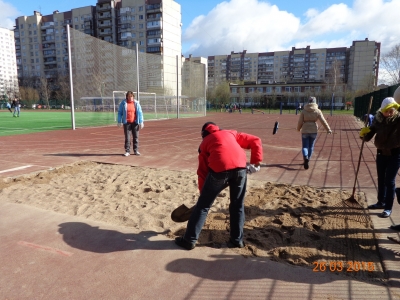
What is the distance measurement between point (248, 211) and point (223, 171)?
1667 millimetres

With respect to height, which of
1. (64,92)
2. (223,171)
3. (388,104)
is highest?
(64,92)

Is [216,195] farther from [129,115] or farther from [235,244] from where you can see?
[129,115]

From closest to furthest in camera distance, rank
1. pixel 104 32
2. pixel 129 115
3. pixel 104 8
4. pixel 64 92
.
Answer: pixel 129 115, pixel 64 92, pixel 104 8, pixel 104 32

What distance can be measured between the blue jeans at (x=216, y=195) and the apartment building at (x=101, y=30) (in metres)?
65.5

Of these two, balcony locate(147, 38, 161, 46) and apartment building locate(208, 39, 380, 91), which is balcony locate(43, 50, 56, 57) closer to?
balcony locate(147, 38, 161, 46)

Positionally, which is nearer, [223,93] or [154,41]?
[154,41]

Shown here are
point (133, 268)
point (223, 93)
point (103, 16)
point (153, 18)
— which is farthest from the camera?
point (103, 16)

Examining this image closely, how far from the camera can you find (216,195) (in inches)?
130

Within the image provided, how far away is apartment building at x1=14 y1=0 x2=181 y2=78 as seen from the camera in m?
72.1

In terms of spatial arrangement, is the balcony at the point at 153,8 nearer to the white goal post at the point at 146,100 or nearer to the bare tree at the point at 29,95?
the bare tree at the point at 29,95

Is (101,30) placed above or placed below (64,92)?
above

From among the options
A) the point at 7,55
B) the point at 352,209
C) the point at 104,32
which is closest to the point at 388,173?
the point at 352,209

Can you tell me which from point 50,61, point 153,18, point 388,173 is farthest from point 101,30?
point 388,173
